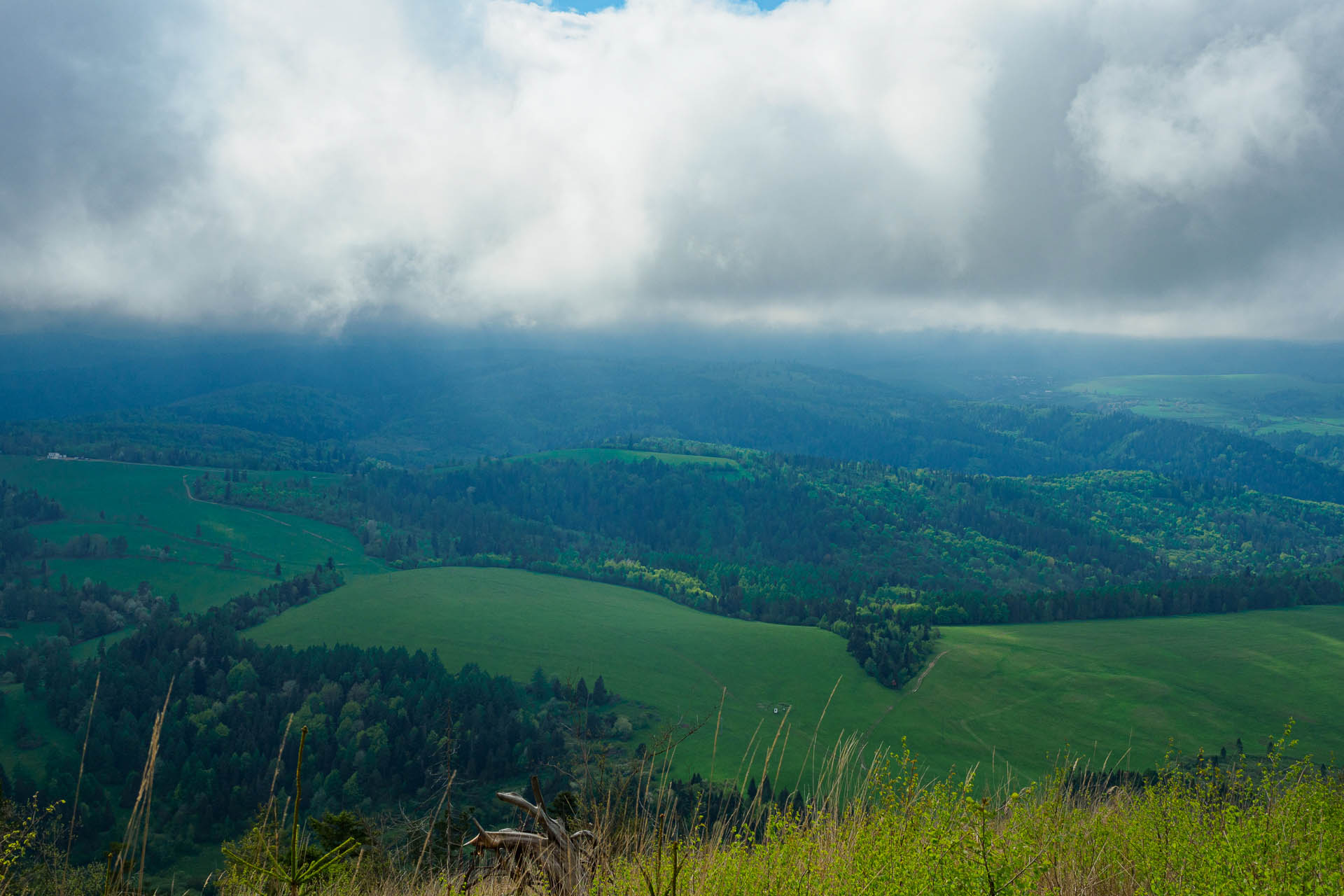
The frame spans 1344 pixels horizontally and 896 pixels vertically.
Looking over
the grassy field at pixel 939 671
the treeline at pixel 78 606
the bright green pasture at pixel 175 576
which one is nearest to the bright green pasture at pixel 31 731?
the grassy field at pixel 939 671

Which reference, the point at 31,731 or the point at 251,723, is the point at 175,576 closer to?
the point at 31,731

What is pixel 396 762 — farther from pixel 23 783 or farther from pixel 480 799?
pixel 23 783

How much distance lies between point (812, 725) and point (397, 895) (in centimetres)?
7948

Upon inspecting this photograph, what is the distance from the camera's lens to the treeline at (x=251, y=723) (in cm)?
8256

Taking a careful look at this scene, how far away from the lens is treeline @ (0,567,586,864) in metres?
82.6

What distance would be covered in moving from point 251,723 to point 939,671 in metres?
90.6

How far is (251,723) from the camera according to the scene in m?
100

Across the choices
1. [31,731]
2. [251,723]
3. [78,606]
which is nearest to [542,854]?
[251,723]

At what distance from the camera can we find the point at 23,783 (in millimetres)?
88188

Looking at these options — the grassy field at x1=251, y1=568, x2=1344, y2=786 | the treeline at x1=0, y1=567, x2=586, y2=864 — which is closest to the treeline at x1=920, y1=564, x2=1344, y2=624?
the grassy field at x1=251, y1=568, x2=1344, y2=786

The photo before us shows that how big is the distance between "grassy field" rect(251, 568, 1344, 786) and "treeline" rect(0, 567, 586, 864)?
11070mm

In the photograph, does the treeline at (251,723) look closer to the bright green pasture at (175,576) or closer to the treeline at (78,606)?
the treeline at (78,606)

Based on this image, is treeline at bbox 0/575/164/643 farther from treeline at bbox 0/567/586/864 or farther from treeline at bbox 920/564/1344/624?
treeline at bbox 920/564/1344/624

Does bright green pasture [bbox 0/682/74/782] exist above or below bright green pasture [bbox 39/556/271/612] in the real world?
below
